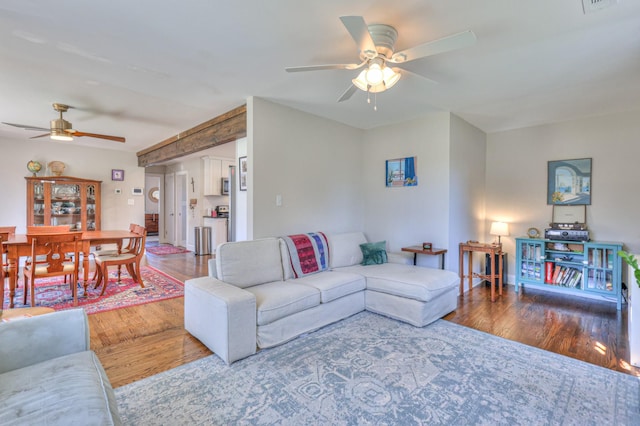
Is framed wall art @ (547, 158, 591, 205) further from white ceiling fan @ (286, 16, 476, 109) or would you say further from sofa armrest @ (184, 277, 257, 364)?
sofa armrest @ (184, 277, 257, 364)

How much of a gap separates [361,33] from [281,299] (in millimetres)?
2035

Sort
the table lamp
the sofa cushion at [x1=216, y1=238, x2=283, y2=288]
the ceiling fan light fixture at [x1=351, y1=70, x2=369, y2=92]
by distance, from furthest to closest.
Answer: the table lamp, the sofa cushion at [x1=216, y1=238, x2=283, y2=288], the ceiling fan light fixture at [x1=351, y1=70, x2=369, y2=92]

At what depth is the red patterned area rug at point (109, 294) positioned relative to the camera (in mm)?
3521

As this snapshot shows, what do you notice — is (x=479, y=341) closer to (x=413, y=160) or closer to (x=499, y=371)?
(x=499, y=371)

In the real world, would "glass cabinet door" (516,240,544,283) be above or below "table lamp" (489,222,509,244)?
below

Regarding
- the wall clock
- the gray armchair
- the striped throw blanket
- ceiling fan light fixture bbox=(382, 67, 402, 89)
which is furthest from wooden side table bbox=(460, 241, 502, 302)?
the gray armchair

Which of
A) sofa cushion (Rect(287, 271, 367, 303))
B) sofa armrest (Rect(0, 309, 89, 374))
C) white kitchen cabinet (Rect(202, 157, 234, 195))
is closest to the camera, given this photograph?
sofa armrest (Rect(0, 309, 89, 374))

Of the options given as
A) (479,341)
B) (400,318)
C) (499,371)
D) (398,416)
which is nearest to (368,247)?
(400,318)

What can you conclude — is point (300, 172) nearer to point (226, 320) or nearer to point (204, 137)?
point (204, 137)

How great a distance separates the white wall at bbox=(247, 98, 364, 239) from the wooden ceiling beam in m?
0.37

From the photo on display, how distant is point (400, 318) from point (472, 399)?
121 cm

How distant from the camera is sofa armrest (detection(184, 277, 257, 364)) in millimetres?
2260

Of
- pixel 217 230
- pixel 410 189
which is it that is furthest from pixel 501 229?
pixel 217 230

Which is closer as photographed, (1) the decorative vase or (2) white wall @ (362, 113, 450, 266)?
(2) white wall @ (362, 113, 450, 266)
